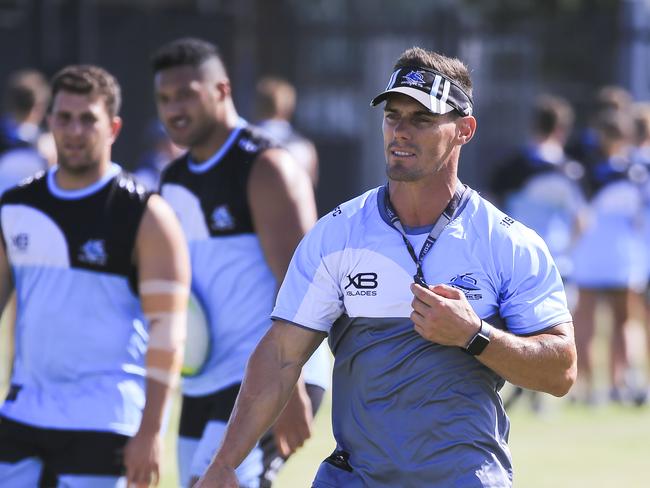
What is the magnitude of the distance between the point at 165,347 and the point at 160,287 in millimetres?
244

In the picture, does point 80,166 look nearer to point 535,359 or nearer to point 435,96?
point 435,96

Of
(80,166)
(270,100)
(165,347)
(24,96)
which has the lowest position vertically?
(270,100)

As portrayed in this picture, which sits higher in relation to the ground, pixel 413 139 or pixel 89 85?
pixel 413 139

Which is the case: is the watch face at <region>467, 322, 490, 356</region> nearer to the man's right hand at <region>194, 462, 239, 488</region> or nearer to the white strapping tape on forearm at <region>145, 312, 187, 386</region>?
the man's right hand at <region>194, 462, 239, 488</region>

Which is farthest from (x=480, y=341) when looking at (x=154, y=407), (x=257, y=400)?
(x=154, y=407)

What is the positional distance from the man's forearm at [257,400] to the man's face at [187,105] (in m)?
2.11

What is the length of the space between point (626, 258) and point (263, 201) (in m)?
7.90

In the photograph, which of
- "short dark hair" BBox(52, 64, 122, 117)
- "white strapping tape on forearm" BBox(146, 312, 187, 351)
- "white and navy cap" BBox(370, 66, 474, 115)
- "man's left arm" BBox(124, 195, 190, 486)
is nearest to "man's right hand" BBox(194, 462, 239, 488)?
"white and navy cap" BBox(370, 66, 474, 115)

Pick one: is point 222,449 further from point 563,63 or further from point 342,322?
point 563,63

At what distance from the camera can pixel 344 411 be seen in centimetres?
491

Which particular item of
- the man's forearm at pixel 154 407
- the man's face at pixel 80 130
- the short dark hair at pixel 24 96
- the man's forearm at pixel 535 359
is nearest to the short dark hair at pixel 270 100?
the short dark hair at pixel 24 96

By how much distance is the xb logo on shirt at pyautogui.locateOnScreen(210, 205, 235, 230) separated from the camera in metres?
6.66

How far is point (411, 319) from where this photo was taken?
459 cm

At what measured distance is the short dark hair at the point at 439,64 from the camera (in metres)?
4.86
